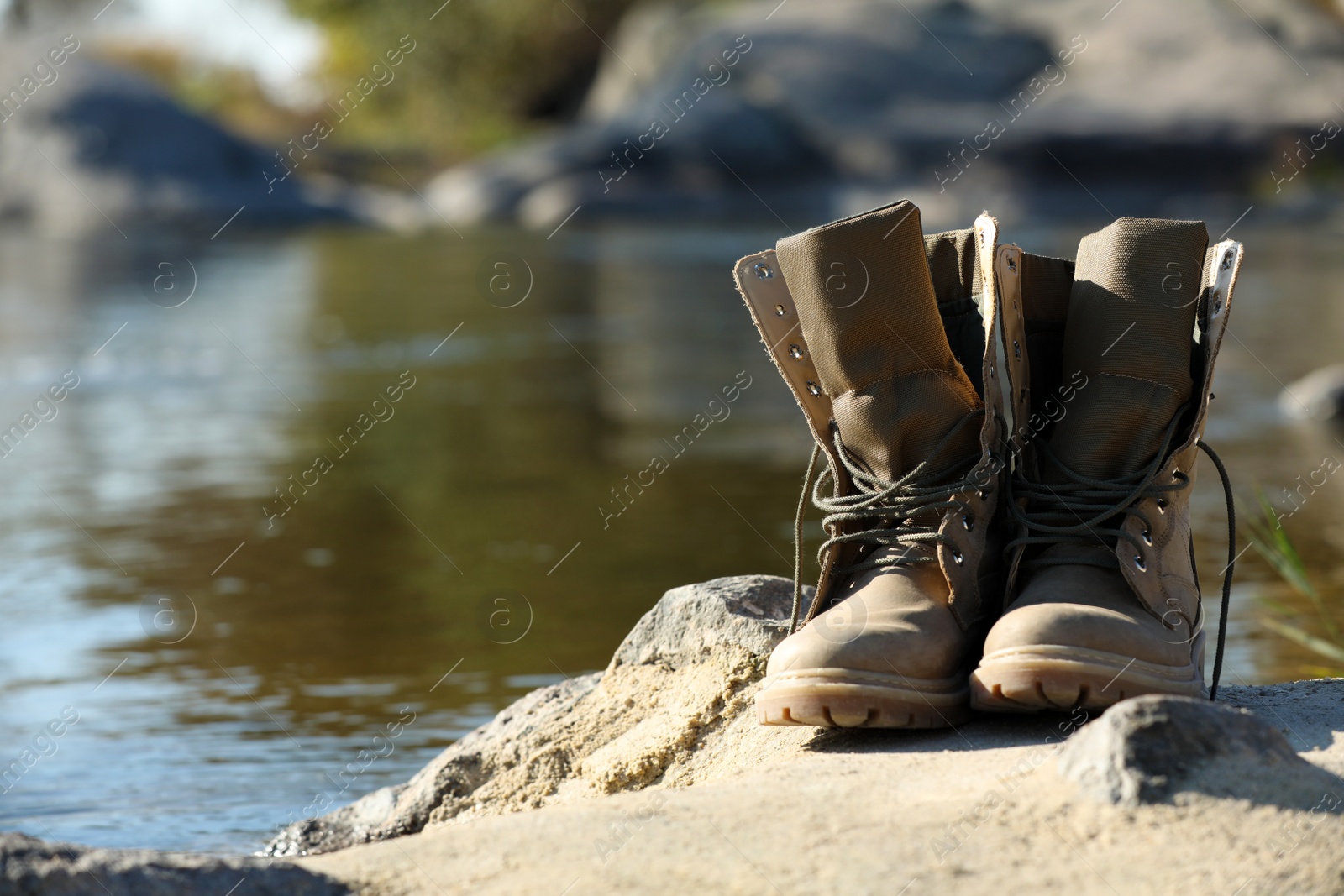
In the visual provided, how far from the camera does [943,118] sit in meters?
23.1

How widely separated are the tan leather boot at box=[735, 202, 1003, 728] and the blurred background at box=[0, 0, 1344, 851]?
1164mm

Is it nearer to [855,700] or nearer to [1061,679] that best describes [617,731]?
[855,700]

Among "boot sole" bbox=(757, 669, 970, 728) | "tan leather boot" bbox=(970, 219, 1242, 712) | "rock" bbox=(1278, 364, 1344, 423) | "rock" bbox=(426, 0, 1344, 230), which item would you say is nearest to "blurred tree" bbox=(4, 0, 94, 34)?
"rock" bbox=(426, 0, 1344, 230)

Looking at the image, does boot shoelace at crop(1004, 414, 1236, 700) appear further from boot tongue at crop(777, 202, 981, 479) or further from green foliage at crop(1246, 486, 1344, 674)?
green foliage at crop(1246, 486, 1344, 674)

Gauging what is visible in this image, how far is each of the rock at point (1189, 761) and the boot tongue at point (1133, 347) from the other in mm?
584

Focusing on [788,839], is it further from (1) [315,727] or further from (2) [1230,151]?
(2) [1230,151]

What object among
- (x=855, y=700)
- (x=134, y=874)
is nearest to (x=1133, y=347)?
(x=855, y=700)

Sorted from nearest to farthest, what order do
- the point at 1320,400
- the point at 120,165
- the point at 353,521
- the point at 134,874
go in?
the point at 134,874 → the point at 353,521 → the point at 1320,400 → the point at 120,165

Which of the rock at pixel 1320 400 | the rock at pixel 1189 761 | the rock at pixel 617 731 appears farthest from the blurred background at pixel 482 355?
the rock at pixel 1189 761

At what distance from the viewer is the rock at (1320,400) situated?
7.14 meters

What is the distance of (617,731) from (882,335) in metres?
0.86

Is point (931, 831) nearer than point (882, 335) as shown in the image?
Yes

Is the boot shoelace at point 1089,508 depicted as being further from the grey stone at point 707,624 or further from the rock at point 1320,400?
the rock at point 1320,400

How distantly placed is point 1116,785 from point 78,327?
1026 centimetres
